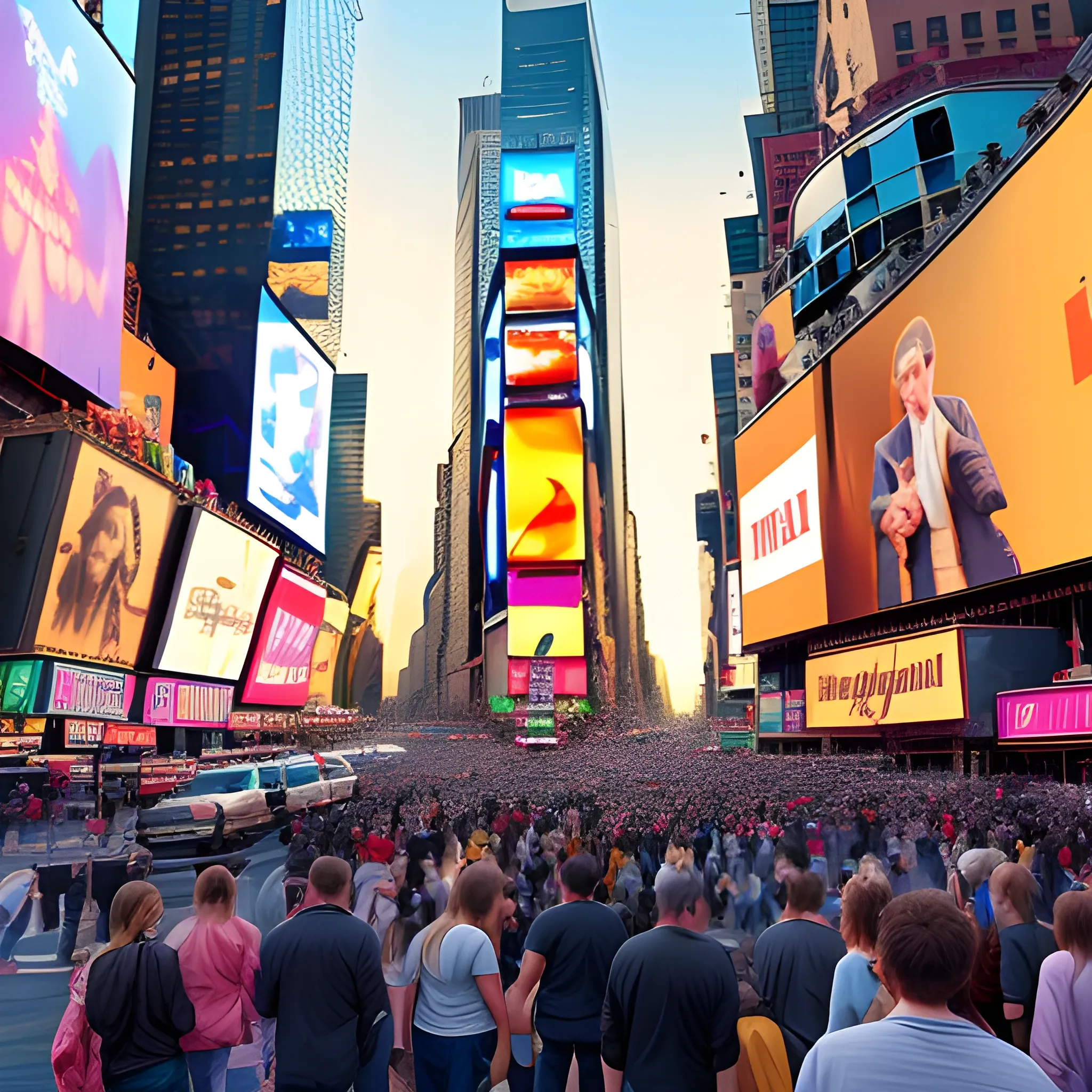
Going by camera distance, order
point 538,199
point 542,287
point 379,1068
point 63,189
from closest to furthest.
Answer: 1. point 379,1068
2. point 63,189
3. point 542,287
4. point 538,199

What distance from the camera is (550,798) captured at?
15141 millimetres

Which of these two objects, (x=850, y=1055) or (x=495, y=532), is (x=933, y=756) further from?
(x=495, y=532)

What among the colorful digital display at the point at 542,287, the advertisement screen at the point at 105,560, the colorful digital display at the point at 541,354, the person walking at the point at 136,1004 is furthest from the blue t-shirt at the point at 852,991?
the colorful digital display at the point at 542,287

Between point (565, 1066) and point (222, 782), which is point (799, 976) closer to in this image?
point (565, 1066)

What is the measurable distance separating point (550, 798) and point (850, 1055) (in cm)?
1316

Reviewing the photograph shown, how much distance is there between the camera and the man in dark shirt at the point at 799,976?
4371 mm

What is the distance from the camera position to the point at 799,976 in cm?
441

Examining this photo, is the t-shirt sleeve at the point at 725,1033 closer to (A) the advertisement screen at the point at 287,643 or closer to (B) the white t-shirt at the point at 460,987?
(B) the white t-shirt at the point at 460,987

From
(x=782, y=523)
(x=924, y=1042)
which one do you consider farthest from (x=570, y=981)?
(x=782, y=523)

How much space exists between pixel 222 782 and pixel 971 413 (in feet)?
62.8

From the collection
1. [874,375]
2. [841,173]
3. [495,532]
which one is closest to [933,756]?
[874,375]

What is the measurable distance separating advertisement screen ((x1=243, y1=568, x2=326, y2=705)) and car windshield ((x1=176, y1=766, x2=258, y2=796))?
99.4ft

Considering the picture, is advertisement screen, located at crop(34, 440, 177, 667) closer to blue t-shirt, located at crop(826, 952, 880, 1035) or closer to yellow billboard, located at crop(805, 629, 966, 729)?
yellow billboard, located at crop(805, 629, 966, 729)

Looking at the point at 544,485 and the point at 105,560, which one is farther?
the point at 544,485
